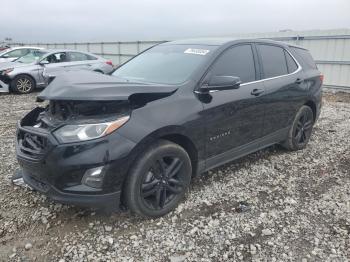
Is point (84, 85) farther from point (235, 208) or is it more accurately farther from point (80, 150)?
point (235, 208)

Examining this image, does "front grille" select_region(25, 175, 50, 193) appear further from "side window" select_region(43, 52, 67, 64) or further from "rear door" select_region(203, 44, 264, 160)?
"side window" select_region(43, 52, 67, 64)

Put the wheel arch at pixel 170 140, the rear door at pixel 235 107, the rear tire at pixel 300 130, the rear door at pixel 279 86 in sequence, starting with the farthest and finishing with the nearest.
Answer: the rear tire at pixel 300 130 → the rear door at pixel 279 86 → the rear door at pixel 235 107 → the wheel arch at pixel 170 140

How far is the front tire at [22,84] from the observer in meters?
11.2

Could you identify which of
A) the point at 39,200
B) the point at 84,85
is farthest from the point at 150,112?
the point at 39,200

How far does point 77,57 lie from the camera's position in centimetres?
1220

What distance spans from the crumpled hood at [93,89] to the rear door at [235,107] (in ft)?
1.89

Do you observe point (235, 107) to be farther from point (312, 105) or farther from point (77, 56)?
point (77, 56)

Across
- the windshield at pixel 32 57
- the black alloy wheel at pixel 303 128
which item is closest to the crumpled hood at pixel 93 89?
the black alloy wheel at pixel 303 128

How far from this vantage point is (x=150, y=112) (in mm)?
3053

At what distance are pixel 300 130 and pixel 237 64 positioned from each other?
6.27 ft

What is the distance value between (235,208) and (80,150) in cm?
177

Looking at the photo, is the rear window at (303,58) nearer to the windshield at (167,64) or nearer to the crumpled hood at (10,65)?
the windshield at (167,64)

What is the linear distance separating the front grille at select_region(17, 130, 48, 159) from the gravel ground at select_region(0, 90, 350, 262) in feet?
2.39

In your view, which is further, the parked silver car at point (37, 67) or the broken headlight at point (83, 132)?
the parked silver car at point (37, 67)
